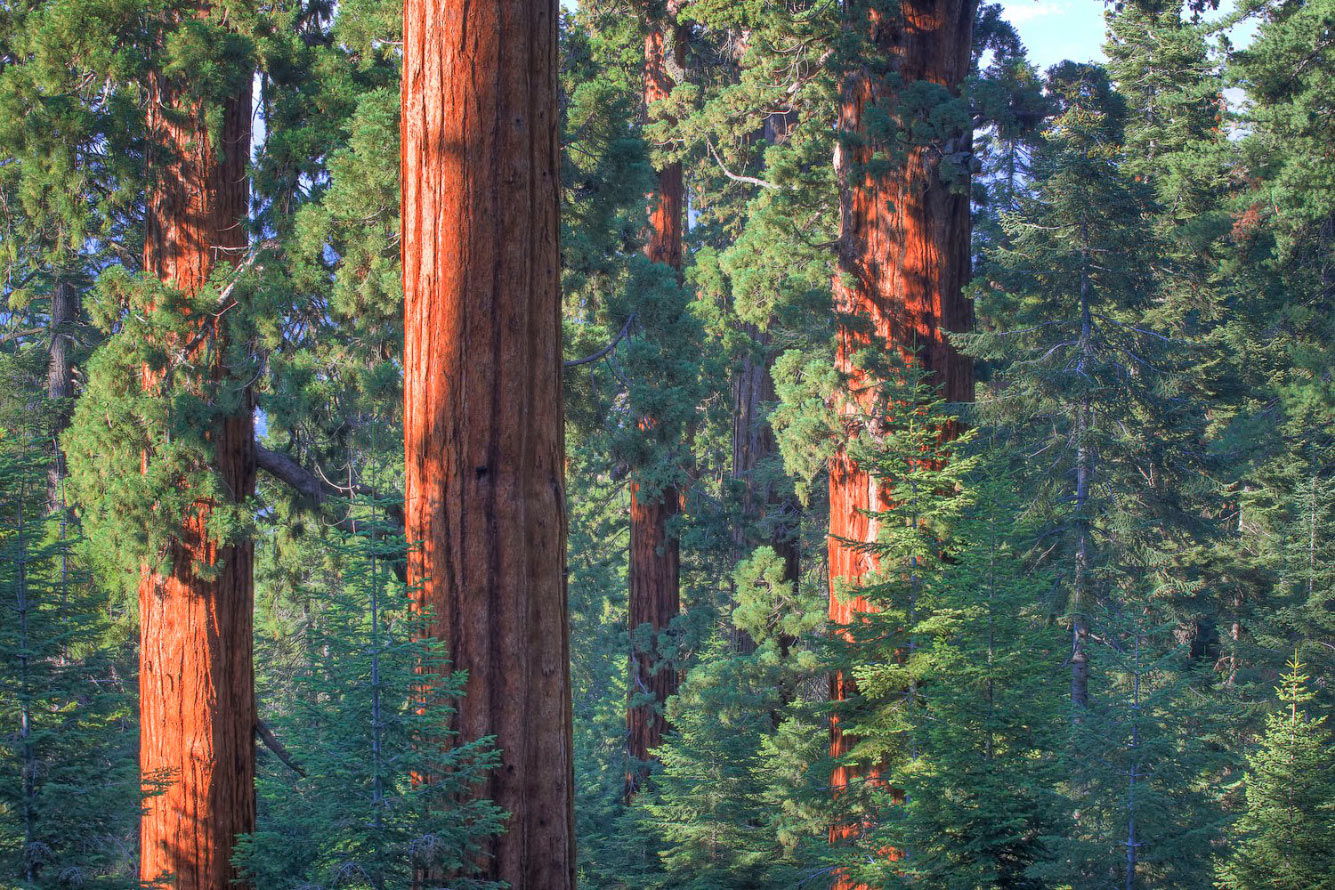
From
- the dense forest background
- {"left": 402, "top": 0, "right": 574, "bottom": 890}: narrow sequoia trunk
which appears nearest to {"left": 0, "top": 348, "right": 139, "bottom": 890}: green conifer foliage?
the dense forest background

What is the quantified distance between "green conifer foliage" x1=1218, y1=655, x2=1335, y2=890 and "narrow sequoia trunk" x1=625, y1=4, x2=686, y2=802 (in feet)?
28.3

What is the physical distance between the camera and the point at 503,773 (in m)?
4.59

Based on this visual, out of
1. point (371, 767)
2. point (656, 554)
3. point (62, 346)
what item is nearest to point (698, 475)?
point (656, 554)

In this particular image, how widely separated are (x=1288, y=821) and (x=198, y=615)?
25.1 feet

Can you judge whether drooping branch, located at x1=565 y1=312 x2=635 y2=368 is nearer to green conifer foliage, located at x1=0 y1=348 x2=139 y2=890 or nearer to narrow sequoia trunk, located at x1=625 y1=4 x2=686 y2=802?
narrow sequoia trunk, located at x1=625 y1=4 x2=686 y2=802

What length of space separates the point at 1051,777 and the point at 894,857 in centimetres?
129

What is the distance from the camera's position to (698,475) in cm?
1548

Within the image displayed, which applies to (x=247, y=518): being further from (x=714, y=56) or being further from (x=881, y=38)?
(x=714, y=56)

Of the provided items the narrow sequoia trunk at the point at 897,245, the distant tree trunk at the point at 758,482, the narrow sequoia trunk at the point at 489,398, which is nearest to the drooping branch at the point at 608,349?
the distant tree trunk at the point at 758,482

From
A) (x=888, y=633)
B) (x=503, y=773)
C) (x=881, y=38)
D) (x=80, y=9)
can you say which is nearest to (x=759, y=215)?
(x=881, y=38)

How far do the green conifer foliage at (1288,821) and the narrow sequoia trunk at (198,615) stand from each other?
6888 mm

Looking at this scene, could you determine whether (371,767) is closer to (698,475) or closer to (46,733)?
(46,733)

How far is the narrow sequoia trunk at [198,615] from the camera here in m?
7.86

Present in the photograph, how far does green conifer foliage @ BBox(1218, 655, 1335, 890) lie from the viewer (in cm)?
628
